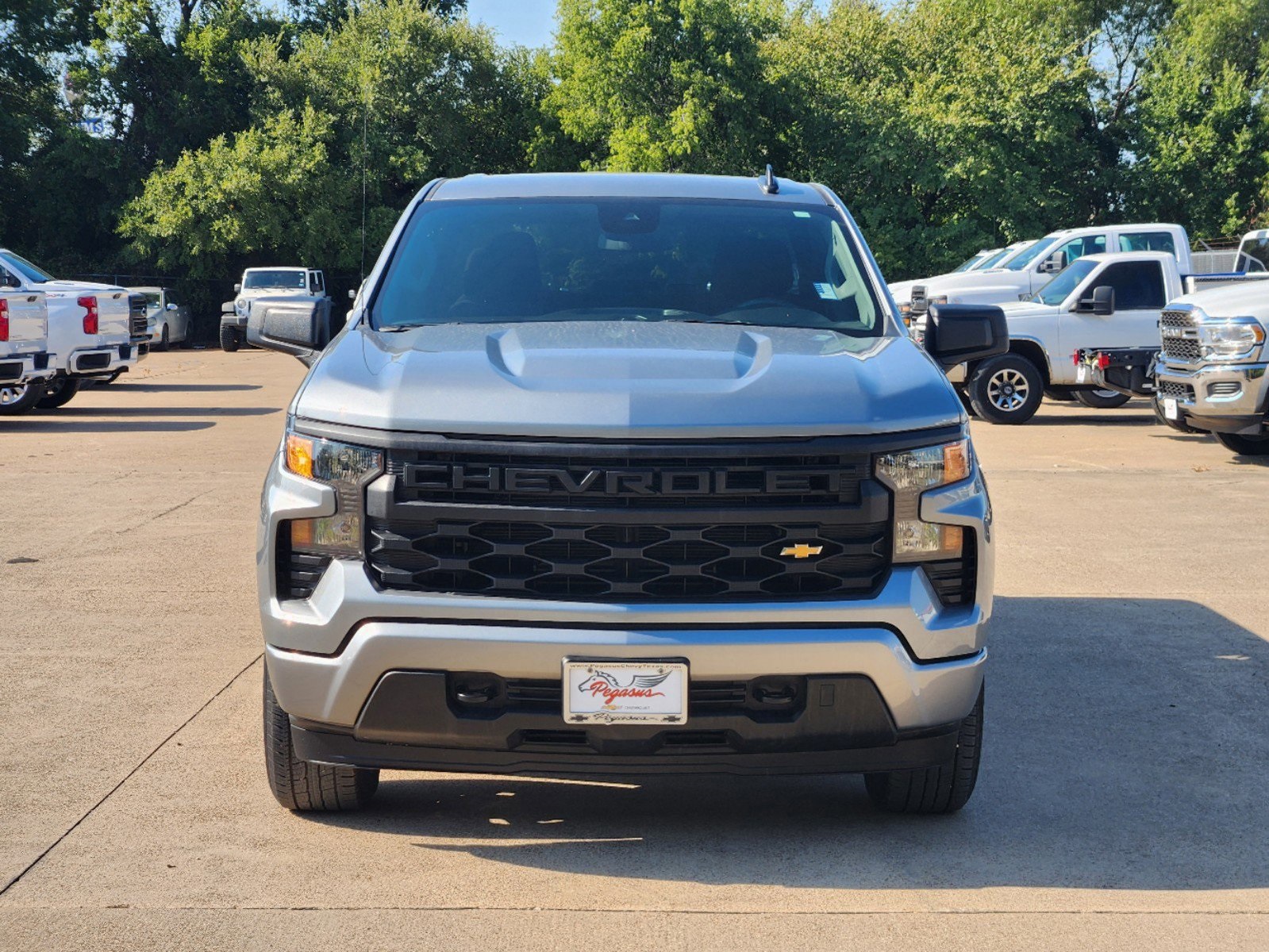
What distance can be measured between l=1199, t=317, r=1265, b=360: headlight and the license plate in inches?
447

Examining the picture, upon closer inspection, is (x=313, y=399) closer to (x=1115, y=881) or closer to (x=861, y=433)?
(x=861, y=433)

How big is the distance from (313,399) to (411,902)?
4.43 feet

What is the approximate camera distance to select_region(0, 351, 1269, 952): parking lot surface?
3.79 meters

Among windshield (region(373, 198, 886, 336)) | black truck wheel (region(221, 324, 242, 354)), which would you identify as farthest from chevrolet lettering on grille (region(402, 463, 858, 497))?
black truck wheel (region(221, 324, 242, 354))

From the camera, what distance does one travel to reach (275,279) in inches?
1521

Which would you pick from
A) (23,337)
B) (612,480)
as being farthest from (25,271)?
(612,480)

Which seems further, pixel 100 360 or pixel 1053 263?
pixel 1053 263

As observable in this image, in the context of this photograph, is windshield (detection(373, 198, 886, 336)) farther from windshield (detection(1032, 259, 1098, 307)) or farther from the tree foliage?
the tree foliage

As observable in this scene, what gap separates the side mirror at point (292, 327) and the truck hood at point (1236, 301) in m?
10.5

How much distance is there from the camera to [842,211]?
5.86m

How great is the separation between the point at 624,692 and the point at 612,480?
0.53 m

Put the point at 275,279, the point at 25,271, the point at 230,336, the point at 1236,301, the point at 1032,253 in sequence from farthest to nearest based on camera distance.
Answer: the point at 275,279 → the point at 1032,253 → the point at 25,271 → the point at 1236,301 → the point at 230,336

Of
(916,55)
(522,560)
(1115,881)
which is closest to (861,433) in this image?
(522,560)

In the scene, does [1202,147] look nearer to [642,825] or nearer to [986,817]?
[986,817]
